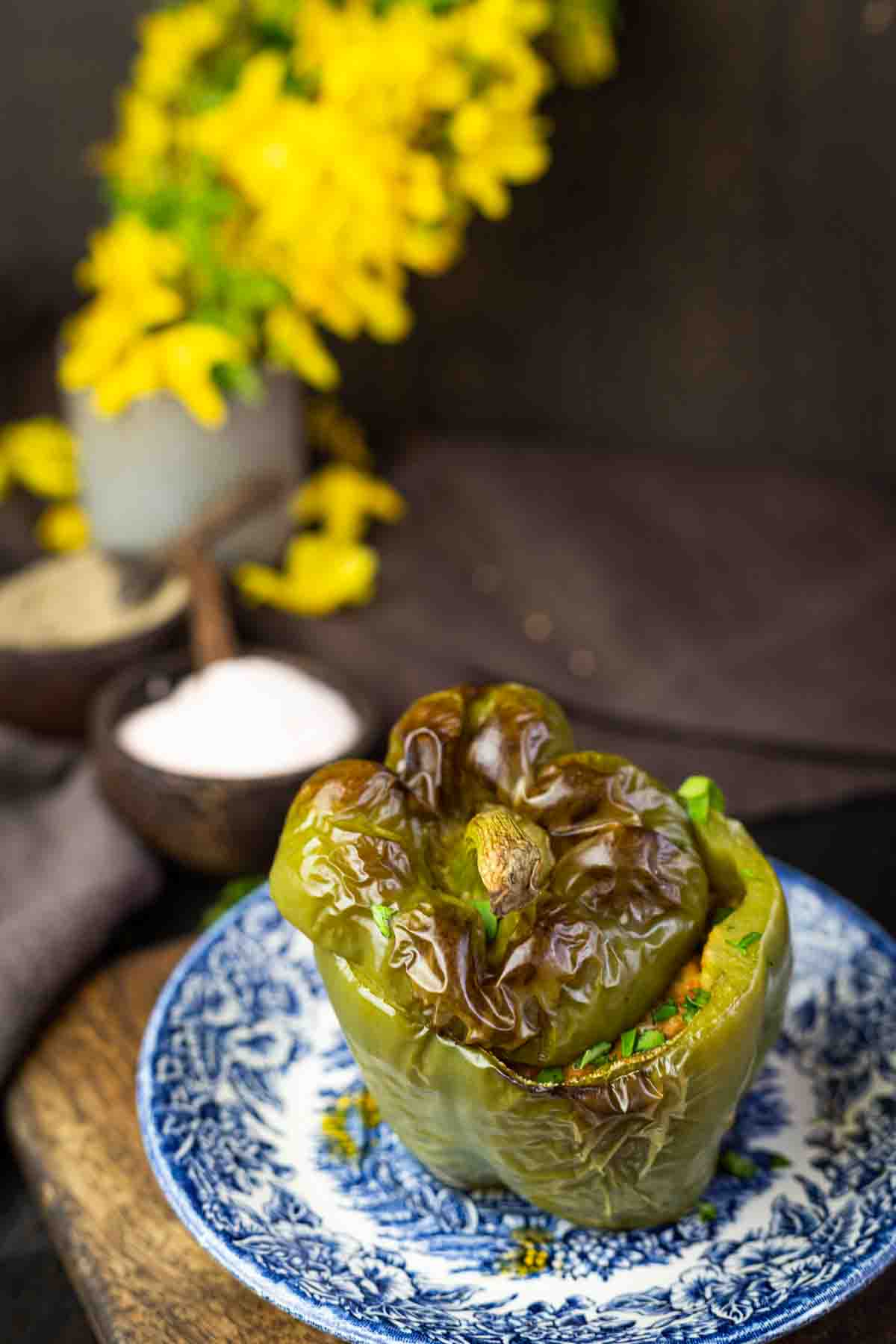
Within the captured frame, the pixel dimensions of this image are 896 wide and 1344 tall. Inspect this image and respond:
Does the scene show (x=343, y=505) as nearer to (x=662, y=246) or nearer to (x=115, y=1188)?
(x=662, y=246)

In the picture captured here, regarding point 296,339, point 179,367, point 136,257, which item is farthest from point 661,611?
point 136,257

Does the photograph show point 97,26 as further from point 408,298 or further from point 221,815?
point 221,815

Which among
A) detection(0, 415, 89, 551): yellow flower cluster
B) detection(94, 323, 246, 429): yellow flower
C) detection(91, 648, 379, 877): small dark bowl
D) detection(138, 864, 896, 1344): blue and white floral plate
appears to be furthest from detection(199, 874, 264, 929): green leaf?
detection(0, 415, 89, 551): yellow flower cluster

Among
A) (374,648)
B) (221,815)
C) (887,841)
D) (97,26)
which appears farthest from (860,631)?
(97,26)

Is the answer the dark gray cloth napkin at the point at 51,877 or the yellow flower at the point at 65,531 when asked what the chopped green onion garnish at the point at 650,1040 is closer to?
the dark gray cloth napkin at the point at 51,877

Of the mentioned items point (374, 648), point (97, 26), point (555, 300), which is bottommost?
point (374, 648)

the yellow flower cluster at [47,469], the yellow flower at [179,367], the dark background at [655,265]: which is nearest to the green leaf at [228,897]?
the dark background at [655,265]
